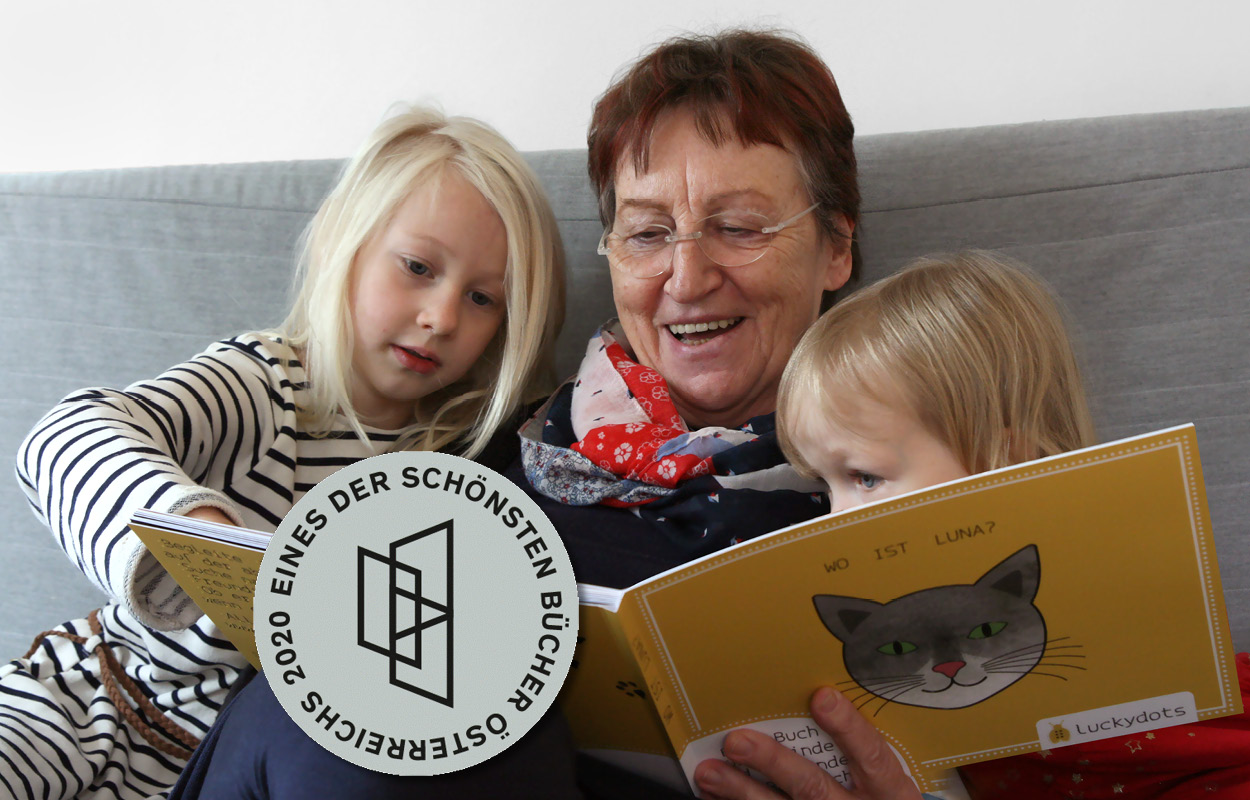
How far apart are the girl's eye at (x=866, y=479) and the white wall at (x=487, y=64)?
3.15 ft

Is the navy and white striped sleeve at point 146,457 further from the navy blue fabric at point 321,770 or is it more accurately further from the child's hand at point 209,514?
the navy blue fabric at point 321,770

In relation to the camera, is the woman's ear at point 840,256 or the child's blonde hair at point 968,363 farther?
the woman's ear at point 840,256

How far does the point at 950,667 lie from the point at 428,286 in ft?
3.20

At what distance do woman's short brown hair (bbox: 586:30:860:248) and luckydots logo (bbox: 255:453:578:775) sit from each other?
73 cm

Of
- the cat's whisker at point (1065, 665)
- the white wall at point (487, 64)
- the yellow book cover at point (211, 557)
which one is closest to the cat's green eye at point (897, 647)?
the cat's whisker at point (1065, 665)

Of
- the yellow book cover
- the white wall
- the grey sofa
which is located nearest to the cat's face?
the yellow book cover

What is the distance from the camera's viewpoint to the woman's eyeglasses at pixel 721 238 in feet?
4.21

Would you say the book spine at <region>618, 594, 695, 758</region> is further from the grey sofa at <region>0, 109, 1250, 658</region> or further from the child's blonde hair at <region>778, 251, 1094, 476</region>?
the grey sofa at <region>0, 109, 1250, 658</region>

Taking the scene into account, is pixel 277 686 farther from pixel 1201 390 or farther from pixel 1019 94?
pixel 1019 94

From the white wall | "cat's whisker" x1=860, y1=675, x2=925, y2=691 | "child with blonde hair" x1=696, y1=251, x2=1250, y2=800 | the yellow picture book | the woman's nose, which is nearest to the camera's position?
the yellow picture book

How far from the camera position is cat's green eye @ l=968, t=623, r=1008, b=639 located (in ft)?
2.60

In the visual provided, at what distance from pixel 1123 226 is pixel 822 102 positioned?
531 millimetres

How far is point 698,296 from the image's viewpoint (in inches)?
50.9

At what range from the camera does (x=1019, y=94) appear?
1705mm
